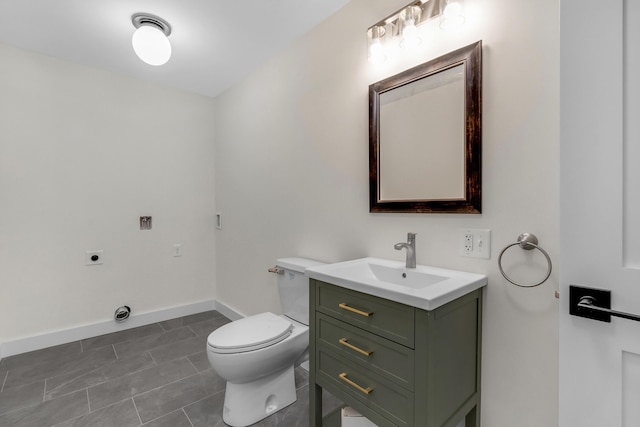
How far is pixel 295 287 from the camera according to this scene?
6.16 ft

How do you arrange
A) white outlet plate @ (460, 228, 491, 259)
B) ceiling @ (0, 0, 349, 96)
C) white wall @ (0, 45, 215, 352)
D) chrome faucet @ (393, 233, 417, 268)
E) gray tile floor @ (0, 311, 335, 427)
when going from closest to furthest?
white outlet plate @ (460, 228, 491, 259) → chrome faucet @ (393, 233, 417, 268) → gray tile floor @ (0, 311, 335, 427) → ceiling @ (0, 0, 349, 96) → white wall @ (0, 45, 215, 352)

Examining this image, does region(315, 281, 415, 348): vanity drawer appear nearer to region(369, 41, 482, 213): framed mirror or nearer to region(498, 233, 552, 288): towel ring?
region(498, 233, 552, 288): towel ring

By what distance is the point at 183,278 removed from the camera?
3.06m

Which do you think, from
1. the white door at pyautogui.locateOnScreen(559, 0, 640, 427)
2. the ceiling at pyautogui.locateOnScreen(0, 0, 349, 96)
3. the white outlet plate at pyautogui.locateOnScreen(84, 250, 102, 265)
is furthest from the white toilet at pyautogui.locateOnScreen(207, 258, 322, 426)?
the white outlet plate at pyautogui.locateOnScreen(84, 250, 102, 265)

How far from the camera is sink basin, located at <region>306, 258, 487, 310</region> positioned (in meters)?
0.96

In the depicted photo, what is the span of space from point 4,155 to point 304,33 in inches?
93.4

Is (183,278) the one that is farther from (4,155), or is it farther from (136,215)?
(4,155)

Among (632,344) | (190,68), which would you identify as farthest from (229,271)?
(632,344)

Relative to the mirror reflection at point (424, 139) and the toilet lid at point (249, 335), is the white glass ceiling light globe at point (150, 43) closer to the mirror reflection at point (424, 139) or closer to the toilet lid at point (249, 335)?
the mirror reflection at point (424, 139)

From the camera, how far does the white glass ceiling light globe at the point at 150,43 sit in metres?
1.85

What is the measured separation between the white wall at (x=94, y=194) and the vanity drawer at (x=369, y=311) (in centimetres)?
225

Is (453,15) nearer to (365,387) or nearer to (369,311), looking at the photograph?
(369,311)

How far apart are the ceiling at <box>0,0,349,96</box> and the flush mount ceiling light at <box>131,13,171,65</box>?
0.05 m

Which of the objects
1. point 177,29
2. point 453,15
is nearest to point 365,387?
point 453,15
